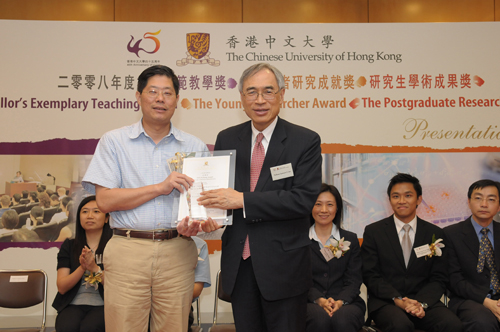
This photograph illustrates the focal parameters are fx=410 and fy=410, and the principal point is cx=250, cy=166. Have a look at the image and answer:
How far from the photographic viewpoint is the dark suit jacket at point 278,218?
204cm

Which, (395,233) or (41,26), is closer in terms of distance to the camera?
(395,233)

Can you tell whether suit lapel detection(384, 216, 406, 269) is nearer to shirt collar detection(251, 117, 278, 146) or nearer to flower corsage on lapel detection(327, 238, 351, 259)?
flower corsage on lapel detection(327, 238, 351, 259)

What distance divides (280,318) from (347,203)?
2767mm

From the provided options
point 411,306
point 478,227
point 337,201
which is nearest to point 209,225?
point 337,201

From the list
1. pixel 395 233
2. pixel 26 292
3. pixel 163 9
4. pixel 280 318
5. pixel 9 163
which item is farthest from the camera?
pixel 163 9

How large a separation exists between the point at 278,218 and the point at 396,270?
202 centimetres

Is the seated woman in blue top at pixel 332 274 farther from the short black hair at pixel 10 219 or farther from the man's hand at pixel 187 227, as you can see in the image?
the short black hair at pixel 10 219

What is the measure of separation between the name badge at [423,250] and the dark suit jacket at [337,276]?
0.50 m

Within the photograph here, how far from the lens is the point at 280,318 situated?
2.06m

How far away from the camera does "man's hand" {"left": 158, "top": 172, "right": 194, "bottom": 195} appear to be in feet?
7.14

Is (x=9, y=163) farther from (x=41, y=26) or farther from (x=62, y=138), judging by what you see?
(x=41, y=26)

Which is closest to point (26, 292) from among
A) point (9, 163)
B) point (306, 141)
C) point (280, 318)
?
point (9, 163)

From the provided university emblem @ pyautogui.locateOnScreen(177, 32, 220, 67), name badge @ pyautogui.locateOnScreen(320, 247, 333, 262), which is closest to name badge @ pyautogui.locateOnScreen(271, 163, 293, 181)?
name badge @ pyautogui.locateOnScreen(320, 247, 333, 262)

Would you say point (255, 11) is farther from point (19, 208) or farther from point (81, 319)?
point (81, 319)
